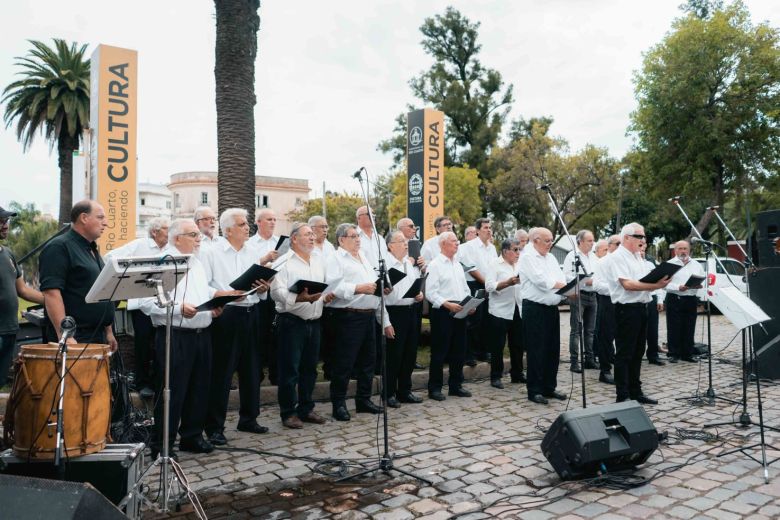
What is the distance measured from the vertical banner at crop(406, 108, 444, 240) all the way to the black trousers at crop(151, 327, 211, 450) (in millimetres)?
10668

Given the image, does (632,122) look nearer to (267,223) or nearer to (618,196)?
(618,196)

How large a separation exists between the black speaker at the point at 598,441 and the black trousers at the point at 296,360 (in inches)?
107

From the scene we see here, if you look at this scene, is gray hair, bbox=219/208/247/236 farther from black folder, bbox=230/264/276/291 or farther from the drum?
the drum

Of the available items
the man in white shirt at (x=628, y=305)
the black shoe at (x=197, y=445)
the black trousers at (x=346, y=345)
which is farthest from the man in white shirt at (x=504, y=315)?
the black shoe at (x=197, y=445)

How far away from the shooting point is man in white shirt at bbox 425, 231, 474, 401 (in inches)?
304

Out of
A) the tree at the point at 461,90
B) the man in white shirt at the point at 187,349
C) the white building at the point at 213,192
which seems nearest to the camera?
the man in white shirt at the point at 187,349

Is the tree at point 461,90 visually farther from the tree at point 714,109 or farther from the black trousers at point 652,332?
the black trousers at point 652,332

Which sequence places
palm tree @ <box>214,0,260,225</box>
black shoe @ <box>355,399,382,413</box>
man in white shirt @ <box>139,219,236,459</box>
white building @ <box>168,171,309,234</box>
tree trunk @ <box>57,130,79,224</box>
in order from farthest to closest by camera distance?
white building @ <box>168,171,309,234</box> → tree trunk @ <box>57,130,79,224</box> → palm tree @ <box>214,0,260,225</box> → black shoe @ <box>355,399,382,413</box> → man in white shirt @ <box>139,219,236,459</box>

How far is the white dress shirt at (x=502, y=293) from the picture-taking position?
8367 millimetres

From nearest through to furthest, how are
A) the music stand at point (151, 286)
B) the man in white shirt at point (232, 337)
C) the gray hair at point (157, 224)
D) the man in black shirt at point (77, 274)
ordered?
the music stand at point (151, 286) → the man in black shirt at point (77, 274) → the man in white shirt at point (232, 337) → the gray hair at point (157, 224)

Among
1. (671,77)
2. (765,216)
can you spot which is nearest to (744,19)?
(671,77)

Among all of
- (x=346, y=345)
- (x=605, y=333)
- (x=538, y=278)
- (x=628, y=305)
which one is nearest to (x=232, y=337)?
(x=346, y=345)

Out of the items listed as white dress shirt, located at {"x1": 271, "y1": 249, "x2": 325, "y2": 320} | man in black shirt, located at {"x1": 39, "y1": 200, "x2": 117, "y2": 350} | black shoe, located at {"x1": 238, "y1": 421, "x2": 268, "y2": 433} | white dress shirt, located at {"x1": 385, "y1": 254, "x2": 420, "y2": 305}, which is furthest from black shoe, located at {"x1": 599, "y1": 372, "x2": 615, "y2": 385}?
man in black shirt, located at {"x1": 39, "y1": 200, "x2": 117, "y2": 350}

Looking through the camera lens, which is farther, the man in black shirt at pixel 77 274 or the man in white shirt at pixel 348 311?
the man in white shirt at pixel 348 311
